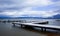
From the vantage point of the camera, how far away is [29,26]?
10602mm

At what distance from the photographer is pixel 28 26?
10797mm

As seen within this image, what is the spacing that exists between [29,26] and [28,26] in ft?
0.74
